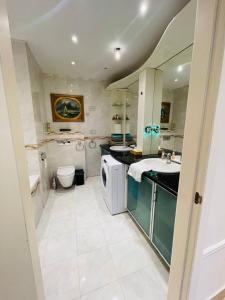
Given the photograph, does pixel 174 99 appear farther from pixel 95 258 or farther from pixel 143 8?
pixel 95 258

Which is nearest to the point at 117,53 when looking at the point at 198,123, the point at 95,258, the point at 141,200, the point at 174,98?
the point at 174,98

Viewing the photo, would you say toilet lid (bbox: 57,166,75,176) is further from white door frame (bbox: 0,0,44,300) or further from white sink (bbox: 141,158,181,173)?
white door frame (bbox: 0,0,44,300)

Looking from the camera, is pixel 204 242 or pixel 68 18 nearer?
pixel 204 242

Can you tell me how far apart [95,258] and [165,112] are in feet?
6.51

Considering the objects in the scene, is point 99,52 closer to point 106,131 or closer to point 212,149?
point 106,131

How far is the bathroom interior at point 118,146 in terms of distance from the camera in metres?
1.23

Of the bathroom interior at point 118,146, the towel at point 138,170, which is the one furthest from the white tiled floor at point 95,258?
the towel at point 138,170

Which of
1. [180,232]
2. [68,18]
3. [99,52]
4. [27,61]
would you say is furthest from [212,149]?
[27,61]

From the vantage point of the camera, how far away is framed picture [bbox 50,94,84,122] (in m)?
3.01

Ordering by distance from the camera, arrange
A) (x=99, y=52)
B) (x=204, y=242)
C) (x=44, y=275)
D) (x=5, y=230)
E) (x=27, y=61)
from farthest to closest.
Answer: (x=99, y=52) → (x=27, y=61) → (x=44, y=275) → (x=204, y=242) → (x=5, y=230)

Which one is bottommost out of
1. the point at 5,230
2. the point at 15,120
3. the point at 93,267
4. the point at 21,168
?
the point at 93,267

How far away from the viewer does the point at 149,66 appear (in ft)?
6.37

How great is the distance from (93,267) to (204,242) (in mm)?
1106

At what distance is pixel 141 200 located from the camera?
1.66 m
